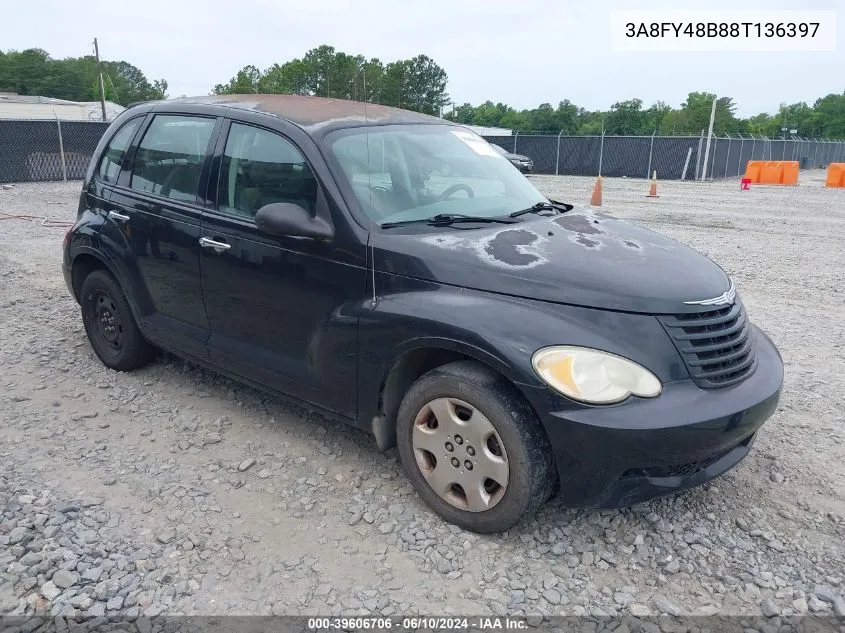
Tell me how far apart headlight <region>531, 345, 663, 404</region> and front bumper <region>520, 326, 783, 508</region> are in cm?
4

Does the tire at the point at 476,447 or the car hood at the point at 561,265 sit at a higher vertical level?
the car hood at the point at 561,265

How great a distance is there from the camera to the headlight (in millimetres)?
2594

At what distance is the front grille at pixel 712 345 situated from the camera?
2723mm

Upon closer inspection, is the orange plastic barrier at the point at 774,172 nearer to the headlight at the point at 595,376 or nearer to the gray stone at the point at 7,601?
the headlight at the point at 595,376

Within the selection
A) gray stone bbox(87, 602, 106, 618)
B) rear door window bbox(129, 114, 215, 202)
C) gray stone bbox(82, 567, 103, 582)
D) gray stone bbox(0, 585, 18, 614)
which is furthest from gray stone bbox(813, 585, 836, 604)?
rear door window bbox(129, 114, 215, 202)

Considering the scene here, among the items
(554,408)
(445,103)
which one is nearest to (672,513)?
(554,408)

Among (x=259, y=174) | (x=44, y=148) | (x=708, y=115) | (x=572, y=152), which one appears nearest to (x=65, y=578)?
(x=259, y=174)

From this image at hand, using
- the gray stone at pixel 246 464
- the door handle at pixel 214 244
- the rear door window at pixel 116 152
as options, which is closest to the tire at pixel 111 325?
the rear door window at pixel 116 152

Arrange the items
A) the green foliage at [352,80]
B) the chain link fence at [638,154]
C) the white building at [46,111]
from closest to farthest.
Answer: the green foliage at [352,80] < the chain link fence at [638,154] < the white building at [46,111]

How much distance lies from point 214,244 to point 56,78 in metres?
86.1

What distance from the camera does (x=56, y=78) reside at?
75.0 metres

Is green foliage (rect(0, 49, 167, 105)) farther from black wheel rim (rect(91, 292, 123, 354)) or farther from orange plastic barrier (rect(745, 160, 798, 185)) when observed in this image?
black wheel rim (rect(91, 292, 123, 354))

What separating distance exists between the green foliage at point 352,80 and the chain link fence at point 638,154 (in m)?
23.0

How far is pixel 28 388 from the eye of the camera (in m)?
4.45
